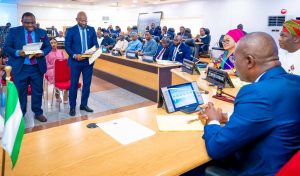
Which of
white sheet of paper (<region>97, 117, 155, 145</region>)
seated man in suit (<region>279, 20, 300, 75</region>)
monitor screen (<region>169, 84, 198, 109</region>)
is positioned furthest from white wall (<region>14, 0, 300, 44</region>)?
white sheet of paper (<region>97, 117, 155, 145</region>)

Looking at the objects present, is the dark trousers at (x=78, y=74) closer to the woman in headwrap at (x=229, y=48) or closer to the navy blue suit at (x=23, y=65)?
the navy blue suit at (x=23, y=65)

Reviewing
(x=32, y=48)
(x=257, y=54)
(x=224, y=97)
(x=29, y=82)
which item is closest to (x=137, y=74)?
(x=29, y=82)

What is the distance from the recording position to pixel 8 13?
53.4 feet

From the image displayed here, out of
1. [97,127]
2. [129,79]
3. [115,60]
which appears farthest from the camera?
[115,60]

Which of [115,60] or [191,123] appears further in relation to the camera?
[115,60]

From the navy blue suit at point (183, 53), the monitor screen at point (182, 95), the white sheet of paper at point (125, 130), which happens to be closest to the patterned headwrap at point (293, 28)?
the monitor screen at point (182, 95)

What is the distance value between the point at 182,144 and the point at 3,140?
2.82ft

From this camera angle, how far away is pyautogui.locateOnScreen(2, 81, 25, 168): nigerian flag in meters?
0.97

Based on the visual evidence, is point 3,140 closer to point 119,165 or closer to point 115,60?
point 119,165

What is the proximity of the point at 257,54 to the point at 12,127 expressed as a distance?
1097 mm

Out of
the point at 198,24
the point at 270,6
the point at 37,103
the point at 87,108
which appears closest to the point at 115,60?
the point at 87,108

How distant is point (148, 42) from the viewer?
6.53 m

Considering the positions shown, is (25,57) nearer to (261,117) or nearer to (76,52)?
(76,52)

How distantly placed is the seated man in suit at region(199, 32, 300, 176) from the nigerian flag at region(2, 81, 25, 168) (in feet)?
2.80
